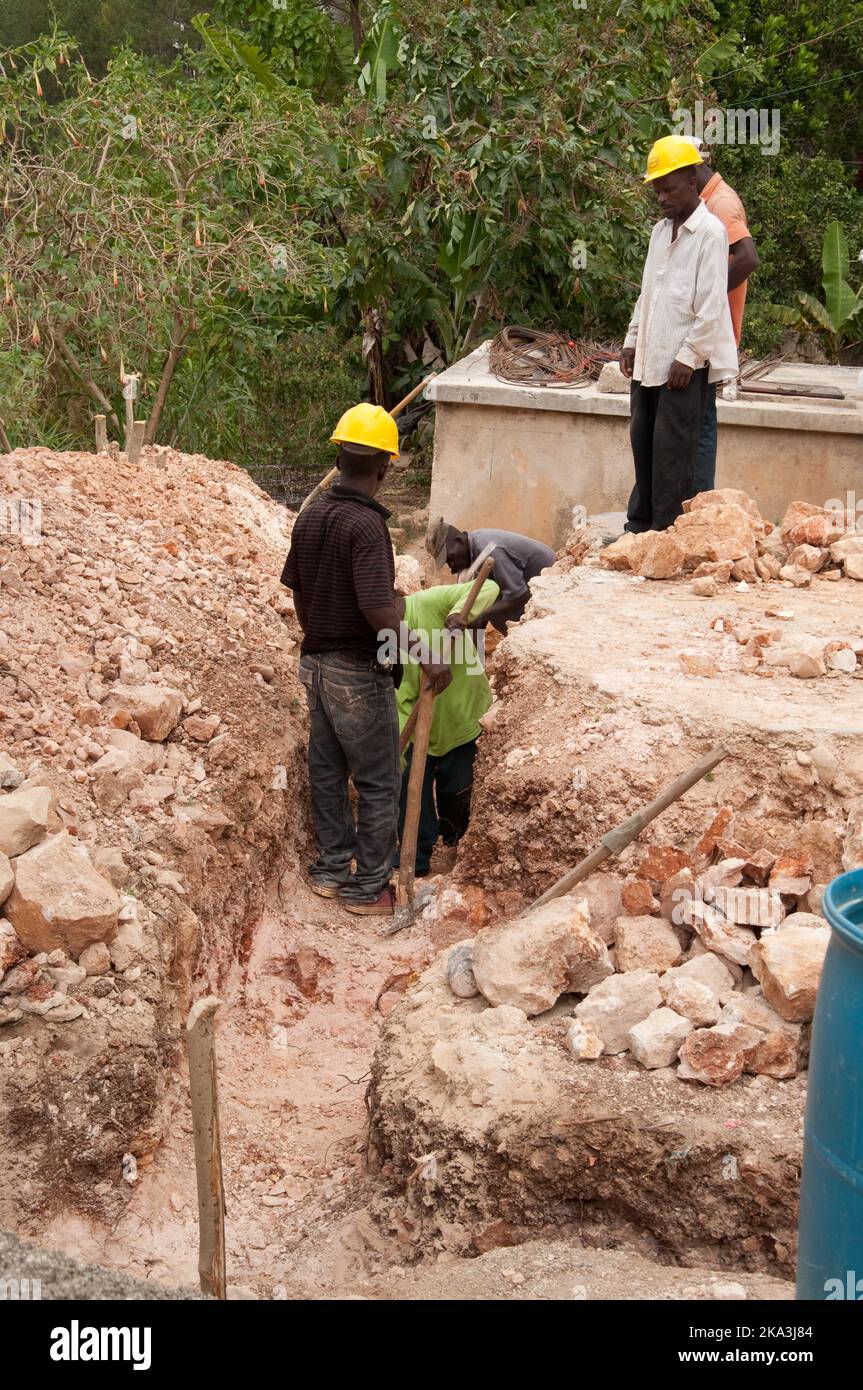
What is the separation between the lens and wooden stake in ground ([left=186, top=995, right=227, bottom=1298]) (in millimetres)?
2756

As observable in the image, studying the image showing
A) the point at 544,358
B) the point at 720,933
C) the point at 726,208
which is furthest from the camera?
the point at 544,358

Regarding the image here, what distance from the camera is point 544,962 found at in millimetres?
3977

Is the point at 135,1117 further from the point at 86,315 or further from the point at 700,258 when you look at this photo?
the point at 86,315

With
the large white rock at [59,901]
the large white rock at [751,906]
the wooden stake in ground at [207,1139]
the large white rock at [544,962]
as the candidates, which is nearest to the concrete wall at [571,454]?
the large white rock at [751,906]

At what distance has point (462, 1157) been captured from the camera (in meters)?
3.67

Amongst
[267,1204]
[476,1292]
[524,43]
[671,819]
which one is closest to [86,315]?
[524,43]

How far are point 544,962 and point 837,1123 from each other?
153 centimetres

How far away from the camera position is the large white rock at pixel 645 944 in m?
4.06

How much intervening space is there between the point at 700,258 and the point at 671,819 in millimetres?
2918

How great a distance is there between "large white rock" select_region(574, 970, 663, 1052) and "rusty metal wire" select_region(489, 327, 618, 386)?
6522mm

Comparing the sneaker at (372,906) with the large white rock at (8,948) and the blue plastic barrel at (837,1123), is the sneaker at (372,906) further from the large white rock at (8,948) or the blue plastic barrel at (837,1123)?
the blue plastic barrel at (837,1123)

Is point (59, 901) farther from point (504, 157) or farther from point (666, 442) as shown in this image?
point (504, 157)

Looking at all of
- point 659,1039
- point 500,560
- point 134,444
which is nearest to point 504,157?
point 134,444

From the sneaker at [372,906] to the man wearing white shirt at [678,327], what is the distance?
102 inches
